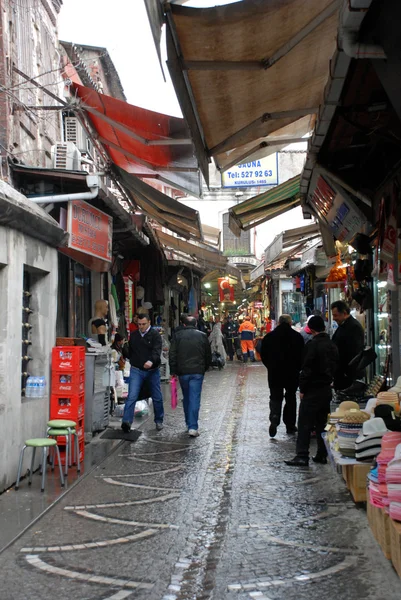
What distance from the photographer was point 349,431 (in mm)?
6512

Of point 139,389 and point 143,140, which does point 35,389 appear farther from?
point 143,140

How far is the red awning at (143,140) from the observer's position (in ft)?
28.8

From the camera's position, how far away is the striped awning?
11305 millimetres

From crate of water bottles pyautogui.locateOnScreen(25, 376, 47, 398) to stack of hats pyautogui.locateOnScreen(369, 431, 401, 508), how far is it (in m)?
4.61

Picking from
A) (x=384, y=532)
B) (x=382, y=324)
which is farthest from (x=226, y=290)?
(x=384, y=532)

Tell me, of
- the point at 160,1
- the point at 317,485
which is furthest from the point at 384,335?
the point at 160,1

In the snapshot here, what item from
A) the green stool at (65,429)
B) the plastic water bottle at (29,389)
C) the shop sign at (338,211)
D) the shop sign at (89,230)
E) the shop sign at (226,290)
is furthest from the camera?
the shop sign at (226,290)

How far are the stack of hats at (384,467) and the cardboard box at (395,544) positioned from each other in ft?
0.90

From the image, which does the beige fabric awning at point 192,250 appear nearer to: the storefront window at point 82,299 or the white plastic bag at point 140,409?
the storefront window at point 82,299

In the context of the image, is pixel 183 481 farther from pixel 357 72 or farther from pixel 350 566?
pixel 357 72

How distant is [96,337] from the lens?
13.4m

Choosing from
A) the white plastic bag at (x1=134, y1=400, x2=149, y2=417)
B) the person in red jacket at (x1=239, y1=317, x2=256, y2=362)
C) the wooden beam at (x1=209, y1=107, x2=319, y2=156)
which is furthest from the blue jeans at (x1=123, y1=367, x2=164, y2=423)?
the person in red jacket at (x1=239, y1=317, x2=256, y2=362)

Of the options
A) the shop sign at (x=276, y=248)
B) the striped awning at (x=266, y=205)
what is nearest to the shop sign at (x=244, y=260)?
the shop sign at (x=276, y=248)

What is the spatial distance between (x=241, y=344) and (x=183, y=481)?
21.1m
